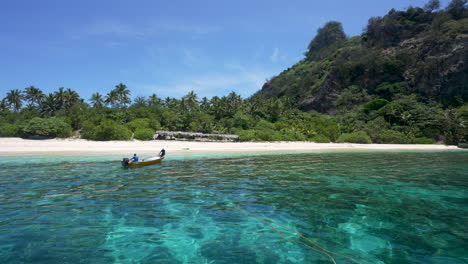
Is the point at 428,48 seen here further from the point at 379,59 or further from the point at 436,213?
the point at 436,213

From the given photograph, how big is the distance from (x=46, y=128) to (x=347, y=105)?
78.3 meters

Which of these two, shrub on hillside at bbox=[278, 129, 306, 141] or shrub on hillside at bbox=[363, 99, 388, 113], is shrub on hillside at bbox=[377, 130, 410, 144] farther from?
shrub on hillside at bbox=[363, 99, 388, 113]

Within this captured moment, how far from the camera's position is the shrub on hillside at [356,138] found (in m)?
50.0

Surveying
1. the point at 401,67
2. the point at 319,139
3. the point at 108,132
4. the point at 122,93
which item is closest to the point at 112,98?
the point at 122,93

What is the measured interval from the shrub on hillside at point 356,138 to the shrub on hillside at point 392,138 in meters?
3.30

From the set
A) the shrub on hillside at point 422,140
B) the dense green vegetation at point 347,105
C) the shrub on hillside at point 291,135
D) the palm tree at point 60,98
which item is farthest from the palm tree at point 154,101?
the shrub on hillside at point 422,140

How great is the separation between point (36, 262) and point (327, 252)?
643 cm

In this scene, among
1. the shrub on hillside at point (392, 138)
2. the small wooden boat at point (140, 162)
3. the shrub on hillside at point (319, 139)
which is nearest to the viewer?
the small wooden boat at point (140, 162)

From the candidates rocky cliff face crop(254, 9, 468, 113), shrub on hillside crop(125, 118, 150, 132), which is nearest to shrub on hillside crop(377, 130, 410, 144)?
rocky cliff face crop(254, 9, 468, 113)

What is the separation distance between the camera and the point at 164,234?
7.05m

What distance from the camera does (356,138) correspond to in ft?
166

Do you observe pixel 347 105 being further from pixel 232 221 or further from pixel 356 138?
pixel 232 221

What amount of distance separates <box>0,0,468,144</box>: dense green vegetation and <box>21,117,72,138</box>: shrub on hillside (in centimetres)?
16

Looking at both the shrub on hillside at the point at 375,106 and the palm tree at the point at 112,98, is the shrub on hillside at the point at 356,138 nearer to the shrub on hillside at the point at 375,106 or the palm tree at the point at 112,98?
the shrub on hillside at the point at 375,106
